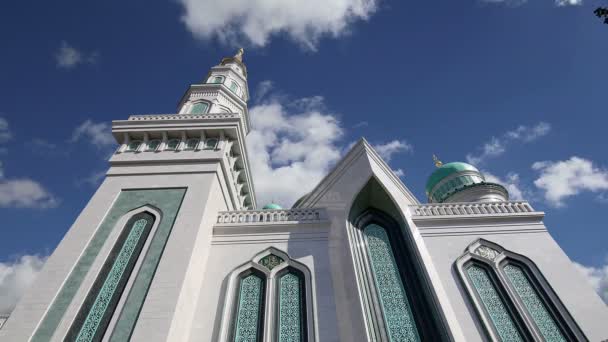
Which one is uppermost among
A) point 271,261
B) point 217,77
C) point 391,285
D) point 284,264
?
point 217,77

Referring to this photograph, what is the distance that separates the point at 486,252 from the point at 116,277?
19.5ft

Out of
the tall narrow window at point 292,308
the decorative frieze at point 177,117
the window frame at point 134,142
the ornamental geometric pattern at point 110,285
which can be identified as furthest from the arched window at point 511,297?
the window frame at point 134,142

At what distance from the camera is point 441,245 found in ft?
19.8

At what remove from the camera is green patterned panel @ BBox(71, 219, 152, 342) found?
167 inches

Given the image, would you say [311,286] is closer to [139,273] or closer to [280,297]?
[280,297]

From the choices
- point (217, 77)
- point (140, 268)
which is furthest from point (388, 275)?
point (217, 77)

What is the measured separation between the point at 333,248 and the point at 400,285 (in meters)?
1.23

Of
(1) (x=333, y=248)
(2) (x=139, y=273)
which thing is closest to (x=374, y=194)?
(1) (x=333, y=248)

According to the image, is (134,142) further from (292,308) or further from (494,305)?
(494,305)

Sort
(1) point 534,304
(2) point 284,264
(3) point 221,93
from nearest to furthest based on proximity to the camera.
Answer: (1) point 534,304, (2) point 284,264, (3) point 221,93

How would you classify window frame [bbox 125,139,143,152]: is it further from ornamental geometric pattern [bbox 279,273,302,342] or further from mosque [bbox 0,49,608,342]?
ornamental geometric pattern [bbox 279,273,302,342]

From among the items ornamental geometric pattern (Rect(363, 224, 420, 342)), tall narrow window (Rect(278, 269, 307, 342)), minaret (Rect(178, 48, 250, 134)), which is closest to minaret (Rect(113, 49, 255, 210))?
minaret (Rect(178, 48, 250, 134))

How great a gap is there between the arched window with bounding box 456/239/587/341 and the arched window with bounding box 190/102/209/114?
22.6ft

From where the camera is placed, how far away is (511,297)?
206 inches
